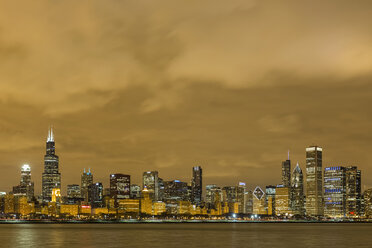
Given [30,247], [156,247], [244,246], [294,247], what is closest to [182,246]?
[156,247]

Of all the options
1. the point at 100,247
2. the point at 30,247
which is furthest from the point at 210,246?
the point at 30,247

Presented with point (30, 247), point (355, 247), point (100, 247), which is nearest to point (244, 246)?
point (355, 247)

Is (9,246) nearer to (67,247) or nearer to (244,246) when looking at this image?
(67,247)

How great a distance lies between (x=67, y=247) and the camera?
4126 inches

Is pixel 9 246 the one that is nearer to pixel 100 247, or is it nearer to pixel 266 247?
pixel 100 247

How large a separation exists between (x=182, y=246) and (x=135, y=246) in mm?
9359

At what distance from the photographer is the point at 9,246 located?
349 feet

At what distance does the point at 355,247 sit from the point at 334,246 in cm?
460

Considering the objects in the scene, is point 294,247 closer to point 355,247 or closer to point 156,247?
point 355,247

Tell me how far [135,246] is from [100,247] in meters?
7.00

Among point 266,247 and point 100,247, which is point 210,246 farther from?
point 100,247

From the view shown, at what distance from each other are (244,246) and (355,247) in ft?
71.1

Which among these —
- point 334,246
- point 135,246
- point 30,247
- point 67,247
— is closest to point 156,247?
point 135,246

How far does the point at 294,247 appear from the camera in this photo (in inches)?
4112
